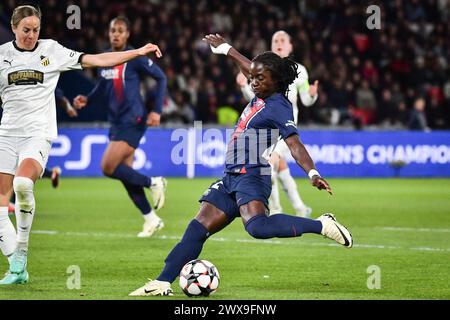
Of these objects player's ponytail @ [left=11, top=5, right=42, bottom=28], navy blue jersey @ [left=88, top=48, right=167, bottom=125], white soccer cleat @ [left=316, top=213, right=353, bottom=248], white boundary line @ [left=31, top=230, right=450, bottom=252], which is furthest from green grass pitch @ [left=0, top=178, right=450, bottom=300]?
player's ponytail @ [left=11, top=5, right=42, bottom=28]

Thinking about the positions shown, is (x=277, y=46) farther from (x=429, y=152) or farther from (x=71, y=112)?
(x=429, y=152)

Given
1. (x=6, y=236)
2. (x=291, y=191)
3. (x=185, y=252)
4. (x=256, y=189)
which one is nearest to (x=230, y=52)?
(x=256, y=189)

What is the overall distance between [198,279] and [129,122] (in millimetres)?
5488

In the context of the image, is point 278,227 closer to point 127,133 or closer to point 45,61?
point 45,61

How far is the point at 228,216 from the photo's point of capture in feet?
27.1

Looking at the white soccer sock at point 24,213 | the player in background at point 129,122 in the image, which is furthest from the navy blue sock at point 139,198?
the white soccer sock at point 24,213

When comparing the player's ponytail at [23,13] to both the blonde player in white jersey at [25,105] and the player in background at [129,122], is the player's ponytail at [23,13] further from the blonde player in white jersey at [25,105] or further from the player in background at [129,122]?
the player in background at [129,122]

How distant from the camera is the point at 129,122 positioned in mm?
13258

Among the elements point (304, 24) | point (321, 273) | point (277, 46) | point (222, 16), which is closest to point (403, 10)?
point (304, 24)

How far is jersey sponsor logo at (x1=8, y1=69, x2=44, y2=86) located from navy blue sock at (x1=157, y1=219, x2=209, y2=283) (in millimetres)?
2040

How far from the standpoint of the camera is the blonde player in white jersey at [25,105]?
884cm

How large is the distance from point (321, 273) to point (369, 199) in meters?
9.17

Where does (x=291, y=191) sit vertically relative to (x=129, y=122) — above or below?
below

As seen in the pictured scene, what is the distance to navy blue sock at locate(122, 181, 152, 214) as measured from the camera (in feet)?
42.5
